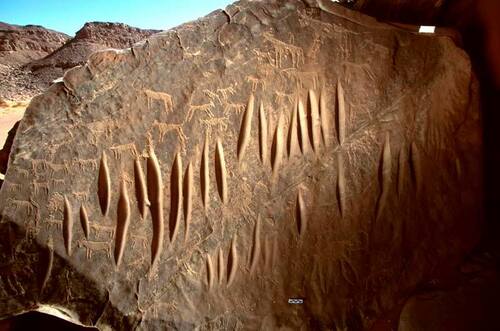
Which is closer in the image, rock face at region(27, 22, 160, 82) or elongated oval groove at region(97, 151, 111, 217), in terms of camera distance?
elongated oval groove at region(97, 151, 111, 217)

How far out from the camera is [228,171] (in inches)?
56.2

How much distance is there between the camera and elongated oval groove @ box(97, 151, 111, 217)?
1393 mm

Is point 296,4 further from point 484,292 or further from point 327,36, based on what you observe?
point 484,292

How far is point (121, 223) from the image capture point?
1.40 meters

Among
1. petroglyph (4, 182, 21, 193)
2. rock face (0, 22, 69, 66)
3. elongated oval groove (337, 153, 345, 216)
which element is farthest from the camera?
rock face (0, 22, 69, 66)

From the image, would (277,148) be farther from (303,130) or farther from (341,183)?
(341,183)

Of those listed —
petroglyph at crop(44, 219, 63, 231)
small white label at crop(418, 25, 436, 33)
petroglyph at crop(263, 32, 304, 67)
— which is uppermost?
small white label at crop(418, 25, 436, 33)

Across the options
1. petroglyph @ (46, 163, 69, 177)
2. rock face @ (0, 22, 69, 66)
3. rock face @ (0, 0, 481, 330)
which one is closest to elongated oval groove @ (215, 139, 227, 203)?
rock face @ (0, 0, 481, 330)

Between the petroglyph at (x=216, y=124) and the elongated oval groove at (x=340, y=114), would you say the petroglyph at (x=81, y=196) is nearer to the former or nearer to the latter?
the petroglyph at (x=216, y=124)

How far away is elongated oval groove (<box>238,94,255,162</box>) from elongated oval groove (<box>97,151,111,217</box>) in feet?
1.42

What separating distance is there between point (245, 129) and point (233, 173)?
0.15 m

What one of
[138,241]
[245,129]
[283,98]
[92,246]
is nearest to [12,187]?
[92,246]

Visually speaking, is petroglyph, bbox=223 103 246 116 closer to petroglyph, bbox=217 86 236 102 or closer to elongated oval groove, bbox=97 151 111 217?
petroglyph, bbox=217 86 236 102

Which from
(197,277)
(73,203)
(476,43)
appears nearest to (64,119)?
(73,203)
